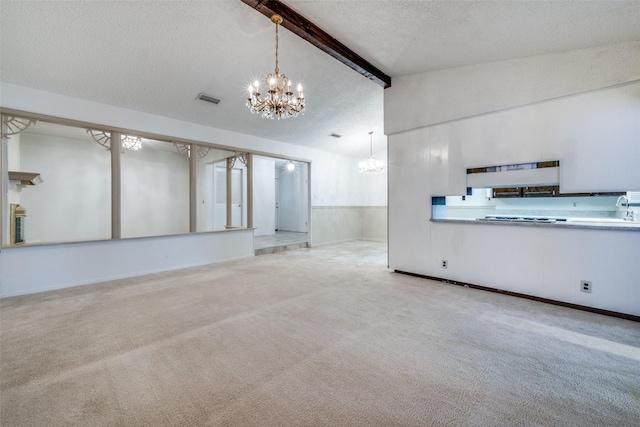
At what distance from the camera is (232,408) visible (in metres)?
1.55

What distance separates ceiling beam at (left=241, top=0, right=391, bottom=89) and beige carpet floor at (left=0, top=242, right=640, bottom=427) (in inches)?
133

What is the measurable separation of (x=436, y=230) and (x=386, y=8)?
3115 mm

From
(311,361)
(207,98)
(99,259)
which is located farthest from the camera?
(207,98)

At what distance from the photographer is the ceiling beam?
2.94 m

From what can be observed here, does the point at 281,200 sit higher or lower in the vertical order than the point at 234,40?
lower

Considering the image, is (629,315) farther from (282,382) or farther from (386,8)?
(386,8)

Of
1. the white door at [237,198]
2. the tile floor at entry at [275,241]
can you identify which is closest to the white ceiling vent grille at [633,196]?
the tile floor at entry at [275,241]

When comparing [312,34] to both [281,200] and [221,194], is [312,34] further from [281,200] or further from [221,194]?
[281,200]

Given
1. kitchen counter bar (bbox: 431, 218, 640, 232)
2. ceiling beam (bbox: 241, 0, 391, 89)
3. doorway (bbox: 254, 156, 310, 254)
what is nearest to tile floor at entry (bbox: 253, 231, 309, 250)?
doorway (bbox: 254, 156, 310, 254)

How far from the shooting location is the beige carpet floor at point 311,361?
1.51 metres

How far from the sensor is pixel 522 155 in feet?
11.3

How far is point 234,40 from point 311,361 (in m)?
3.94

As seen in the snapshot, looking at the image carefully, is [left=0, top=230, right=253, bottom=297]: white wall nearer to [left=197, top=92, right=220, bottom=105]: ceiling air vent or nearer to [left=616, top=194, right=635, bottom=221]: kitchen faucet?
[left=197, top=92, right=220, bottom=105]: ceiling air vent

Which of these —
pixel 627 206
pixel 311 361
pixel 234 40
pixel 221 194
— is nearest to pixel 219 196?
pixel 221 194
